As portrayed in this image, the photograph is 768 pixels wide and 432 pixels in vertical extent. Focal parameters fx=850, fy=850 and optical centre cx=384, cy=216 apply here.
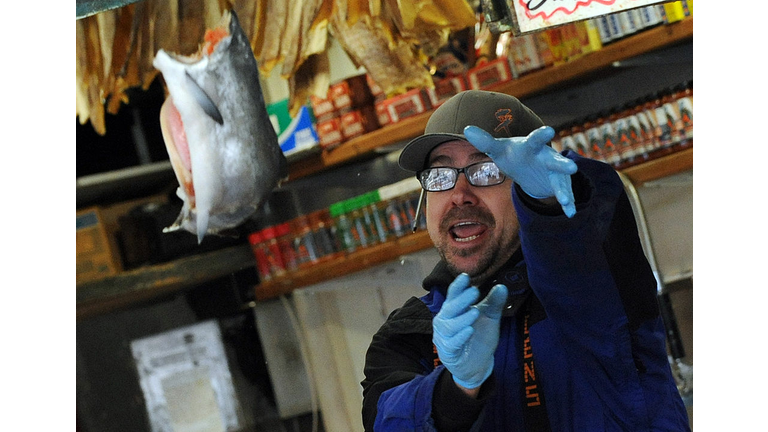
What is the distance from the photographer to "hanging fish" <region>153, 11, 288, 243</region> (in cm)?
216

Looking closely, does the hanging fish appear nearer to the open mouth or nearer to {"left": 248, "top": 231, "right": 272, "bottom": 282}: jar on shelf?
{"left": 248, "top": 231, "right": 272, "bottom": 282}: jar on shelf

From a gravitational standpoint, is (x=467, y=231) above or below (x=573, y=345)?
above

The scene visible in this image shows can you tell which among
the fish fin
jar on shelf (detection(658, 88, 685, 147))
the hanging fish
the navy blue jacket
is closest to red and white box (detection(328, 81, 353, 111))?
the hanging fish

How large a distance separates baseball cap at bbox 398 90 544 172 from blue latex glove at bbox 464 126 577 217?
372mm

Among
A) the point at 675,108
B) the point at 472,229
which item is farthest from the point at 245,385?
the point at 675,108

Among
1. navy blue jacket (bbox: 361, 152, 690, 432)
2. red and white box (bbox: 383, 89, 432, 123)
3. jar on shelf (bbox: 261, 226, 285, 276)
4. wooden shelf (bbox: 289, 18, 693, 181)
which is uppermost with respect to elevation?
red and white box (bbox: 383, 89, 432, 123)

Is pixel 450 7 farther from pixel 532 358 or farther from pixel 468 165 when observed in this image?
A: pixel 532 358

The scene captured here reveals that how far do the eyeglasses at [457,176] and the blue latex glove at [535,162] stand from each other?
1.07 ft

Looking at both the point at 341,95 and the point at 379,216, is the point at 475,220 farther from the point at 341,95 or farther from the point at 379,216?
the point at 341,95

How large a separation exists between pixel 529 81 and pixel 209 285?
1060 mm

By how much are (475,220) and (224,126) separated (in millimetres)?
796

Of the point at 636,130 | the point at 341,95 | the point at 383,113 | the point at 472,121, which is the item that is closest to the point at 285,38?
the point at 341,95

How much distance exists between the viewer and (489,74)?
2.10m

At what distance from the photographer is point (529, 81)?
2068mm
